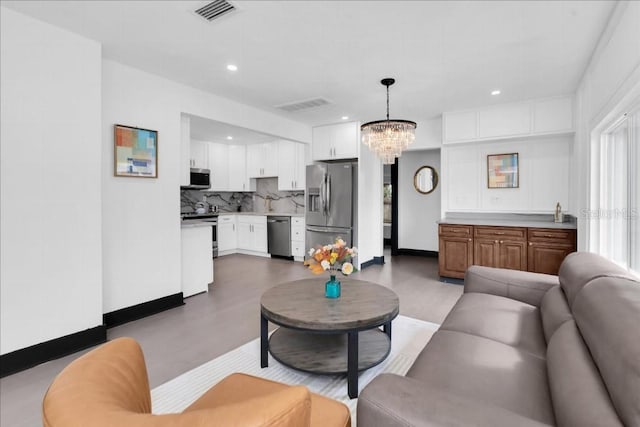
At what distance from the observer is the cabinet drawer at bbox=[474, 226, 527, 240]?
4.29m

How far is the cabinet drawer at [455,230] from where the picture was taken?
15.3 feet

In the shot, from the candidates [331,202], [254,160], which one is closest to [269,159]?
[254,160]

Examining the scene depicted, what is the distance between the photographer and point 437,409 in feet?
3.28

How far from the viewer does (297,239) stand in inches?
254

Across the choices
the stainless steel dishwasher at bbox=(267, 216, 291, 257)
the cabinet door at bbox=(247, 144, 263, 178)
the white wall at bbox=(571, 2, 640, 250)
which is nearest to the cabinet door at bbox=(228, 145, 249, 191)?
the cabinet door at bbox=(247, 144, 263, 178)

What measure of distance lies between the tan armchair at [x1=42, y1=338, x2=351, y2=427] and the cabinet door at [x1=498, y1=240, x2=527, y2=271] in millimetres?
4355

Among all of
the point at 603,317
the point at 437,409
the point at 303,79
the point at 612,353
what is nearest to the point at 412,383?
the point at 437,409

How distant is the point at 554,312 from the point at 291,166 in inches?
218

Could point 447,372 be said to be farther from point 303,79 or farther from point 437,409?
point 303,79

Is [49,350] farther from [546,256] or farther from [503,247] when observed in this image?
[546,256]

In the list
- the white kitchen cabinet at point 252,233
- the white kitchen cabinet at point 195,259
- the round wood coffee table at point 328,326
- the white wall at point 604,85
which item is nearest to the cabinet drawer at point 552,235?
the white wall at point 604,85

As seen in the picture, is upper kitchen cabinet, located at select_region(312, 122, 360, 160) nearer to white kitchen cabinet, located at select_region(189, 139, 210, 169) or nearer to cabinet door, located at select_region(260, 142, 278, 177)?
cabinet door, located at select_region(260, 142, 278, 177)

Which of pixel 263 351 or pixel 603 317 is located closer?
pixel 603 317

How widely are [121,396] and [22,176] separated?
2.39m
